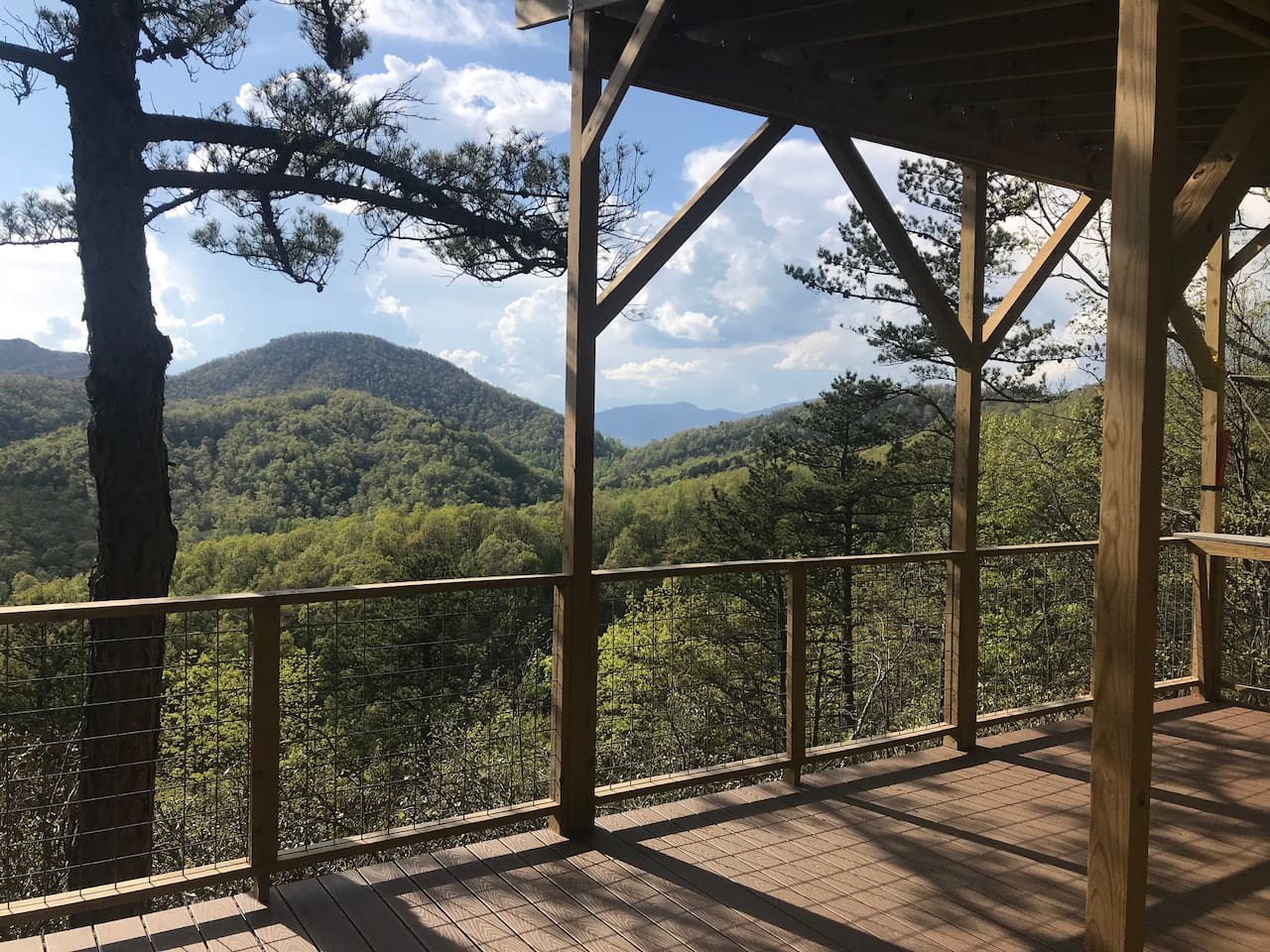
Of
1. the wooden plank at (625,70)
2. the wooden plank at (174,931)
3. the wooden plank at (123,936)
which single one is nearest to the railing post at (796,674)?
A: the wooden plank at (625,70)

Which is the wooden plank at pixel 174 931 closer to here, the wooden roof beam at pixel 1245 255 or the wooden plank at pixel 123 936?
the wooden plank at pixel 123 936

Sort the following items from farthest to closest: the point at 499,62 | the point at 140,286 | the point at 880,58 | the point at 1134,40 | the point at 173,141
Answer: the point at 499,62 → the point at 173,141 → the point at 140,286 → the point at 880,58 → the point at 1134,40

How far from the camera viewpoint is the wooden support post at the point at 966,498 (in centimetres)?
421

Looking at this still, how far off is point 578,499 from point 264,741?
1278 millimetres

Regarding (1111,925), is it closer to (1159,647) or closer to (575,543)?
(575,543)

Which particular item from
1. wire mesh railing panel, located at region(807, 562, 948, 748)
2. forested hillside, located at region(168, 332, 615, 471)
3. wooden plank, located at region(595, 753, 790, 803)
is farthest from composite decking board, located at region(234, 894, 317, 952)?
forested hillside, located at region(168, 332, 615, 471)

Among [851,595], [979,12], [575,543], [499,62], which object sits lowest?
[851,595]

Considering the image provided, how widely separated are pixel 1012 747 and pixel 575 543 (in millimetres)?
2514

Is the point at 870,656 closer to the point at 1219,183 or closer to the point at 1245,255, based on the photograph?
the point at 1245,255

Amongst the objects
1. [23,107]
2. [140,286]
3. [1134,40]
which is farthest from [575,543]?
[23,107]

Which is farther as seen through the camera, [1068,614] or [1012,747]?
[1068,614]

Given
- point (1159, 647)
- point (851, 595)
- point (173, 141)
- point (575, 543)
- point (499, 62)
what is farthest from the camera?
point (499, 62)

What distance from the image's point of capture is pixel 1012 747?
437 cm

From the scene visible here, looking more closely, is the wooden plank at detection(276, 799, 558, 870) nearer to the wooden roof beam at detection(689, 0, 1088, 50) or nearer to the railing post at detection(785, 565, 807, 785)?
the railing post at detection(785, 565, 807, 785)
